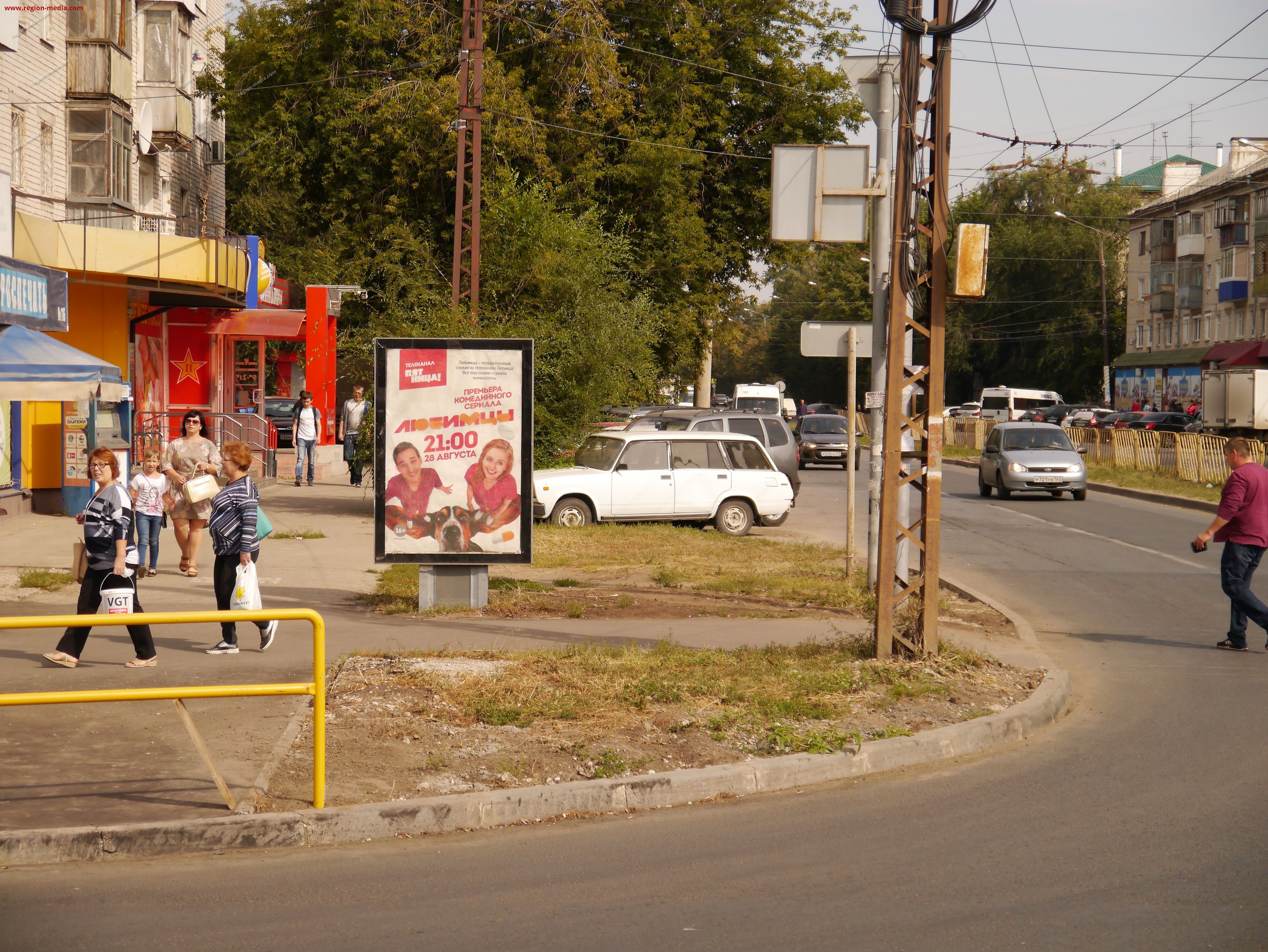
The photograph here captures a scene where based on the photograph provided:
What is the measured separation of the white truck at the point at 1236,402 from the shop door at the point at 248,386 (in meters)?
29.6

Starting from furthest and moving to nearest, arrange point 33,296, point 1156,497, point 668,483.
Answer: point 1156,497
point 668,483
point 33,296

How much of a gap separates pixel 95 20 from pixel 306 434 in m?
8.55

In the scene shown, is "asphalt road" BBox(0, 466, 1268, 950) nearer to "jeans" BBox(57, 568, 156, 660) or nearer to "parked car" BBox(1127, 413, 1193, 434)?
"jeans" BBox(57, 568, 156, 660)

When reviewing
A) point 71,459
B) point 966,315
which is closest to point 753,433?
point 71,459

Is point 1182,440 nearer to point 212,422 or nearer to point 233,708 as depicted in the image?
point 212,422

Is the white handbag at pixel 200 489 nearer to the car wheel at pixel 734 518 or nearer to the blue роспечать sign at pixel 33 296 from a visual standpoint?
the blue роспечать sign at pixel 33 296

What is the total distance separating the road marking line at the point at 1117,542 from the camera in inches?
649

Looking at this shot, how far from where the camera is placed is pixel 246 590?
970 cm

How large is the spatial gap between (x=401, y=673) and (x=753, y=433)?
1675cm

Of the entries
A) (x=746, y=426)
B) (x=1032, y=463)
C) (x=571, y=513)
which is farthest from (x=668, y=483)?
A: (x=1032, y=463)

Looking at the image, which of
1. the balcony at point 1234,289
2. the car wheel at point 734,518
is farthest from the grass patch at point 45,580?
the balcony at point 1234,289

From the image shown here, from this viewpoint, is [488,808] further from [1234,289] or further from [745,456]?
[1234,289]

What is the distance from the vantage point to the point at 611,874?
209 inches

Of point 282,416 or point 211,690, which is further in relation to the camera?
point 282,416
